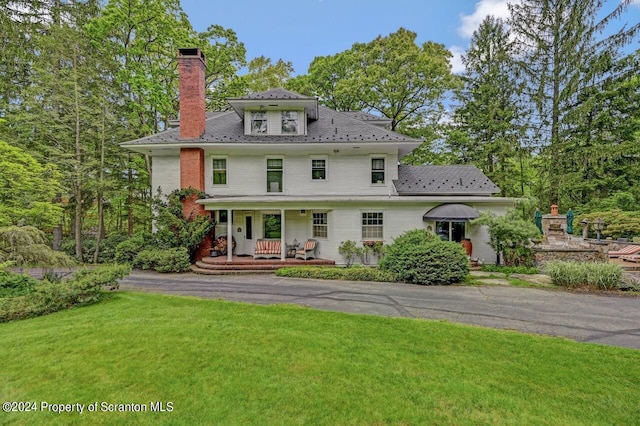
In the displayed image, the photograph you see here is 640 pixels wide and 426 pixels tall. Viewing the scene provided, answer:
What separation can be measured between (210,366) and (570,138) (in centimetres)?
2590

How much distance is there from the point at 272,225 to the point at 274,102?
6286 millimetres

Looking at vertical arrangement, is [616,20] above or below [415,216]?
above

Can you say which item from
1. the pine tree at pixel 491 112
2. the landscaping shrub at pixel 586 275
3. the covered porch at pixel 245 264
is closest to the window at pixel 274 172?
the covered porch at pixel 245 264

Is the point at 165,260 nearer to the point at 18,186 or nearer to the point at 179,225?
the point at 179,225

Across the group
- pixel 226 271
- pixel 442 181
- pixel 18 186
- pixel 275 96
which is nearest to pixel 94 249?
pixel 18 186

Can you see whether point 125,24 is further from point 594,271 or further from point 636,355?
point 594,271

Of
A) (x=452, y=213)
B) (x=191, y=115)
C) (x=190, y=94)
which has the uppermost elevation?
(x=190, y=94)

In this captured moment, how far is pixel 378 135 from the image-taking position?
1454 cm

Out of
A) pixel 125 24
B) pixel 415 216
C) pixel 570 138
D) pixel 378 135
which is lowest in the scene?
pixel 415 216

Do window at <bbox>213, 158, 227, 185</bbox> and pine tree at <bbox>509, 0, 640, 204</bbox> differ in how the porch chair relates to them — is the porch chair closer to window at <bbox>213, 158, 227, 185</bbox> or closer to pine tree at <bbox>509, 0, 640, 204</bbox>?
window at <bbox>213, 158, 227, 185</bbox>

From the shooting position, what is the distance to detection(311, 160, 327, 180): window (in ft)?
49.0

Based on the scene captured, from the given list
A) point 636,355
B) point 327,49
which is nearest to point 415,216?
point 636,355

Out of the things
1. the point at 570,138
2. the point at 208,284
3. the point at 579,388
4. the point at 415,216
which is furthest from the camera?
the point at 570,138

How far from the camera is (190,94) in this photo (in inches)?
570
